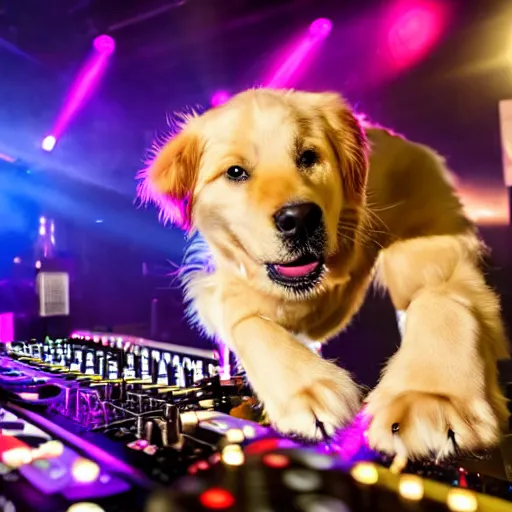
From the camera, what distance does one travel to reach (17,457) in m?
1.15

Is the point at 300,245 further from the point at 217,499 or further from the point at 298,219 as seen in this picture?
the point at 217,499

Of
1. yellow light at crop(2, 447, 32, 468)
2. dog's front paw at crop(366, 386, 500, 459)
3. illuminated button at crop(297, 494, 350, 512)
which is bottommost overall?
yellow light at crop(2, 447, 32, 468)

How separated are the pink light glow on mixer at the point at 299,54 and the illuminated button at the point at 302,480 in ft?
3.15

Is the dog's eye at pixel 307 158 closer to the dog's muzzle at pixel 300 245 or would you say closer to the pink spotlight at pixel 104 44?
the dog's muzzle at pixel 300 245

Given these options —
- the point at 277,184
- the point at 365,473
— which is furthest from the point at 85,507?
the point at 277,184

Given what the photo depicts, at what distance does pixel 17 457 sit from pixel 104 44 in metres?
1.23

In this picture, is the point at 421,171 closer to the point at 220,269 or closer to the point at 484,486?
the point at 220,269

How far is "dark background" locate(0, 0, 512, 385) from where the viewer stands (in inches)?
50.9

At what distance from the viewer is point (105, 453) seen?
1.16 m

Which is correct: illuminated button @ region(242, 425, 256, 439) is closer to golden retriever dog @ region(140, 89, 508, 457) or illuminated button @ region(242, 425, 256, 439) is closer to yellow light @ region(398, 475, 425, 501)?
golden retriever dog @ region(140, 89, 508, 457)

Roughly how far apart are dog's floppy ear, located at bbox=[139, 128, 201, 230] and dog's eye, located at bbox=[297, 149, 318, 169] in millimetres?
276

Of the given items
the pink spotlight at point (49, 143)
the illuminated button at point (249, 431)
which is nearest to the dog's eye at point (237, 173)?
the illuminated button at point (249, 431)

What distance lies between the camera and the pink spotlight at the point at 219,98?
1.49 meters

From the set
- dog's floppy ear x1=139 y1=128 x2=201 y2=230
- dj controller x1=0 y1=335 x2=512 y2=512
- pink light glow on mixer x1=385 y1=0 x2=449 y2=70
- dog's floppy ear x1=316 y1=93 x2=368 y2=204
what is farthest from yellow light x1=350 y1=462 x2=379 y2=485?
pink light glow on mixer x1=385 y1=0 x2=449 y2=70
